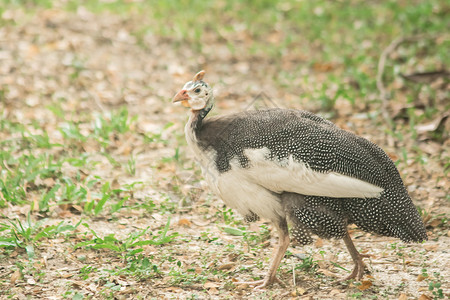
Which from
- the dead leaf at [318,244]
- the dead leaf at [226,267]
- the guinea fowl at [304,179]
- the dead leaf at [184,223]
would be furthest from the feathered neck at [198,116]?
the dead leaf at [318,244]

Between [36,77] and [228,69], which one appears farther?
[228,69]

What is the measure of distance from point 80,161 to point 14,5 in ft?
14.3

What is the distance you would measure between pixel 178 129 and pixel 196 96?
223cm

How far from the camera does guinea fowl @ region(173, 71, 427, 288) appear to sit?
3.40 metres

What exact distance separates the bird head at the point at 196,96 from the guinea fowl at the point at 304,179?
146 mm

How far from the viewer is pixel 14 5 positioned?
8312mm

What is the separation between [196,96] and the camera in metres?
3.70

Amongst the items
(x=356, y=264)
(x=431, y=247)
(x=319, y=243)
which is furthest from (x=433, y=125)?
(x=356, y=264)

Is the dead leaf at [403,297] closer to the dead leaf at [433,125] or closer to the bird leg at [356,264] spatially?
the bird leg at [356,264]

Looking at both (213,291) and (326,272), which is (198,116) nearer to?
(213,291)

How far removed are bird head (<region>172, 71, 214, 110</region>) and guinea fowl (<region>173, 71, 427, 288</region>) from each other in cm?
15

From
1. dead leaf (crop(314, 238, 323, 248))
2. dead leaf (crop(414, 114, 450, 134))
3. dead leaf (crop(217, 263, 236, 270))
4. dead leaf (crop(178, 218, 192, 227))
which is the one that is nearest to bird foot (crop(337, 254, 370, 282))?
dead leaf (crop(314, 238, 323, 248))

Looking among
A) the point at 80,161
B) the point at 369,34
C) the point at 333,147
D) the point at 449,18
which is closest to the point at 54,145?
the point at 80,161

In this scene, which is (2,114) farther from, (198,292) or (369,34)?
(369,34)
